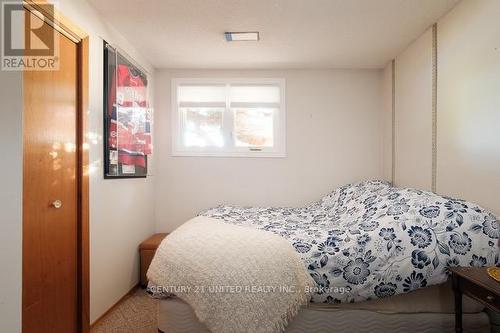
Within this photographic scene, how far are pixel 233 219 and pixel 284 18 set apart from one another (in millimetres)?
1761

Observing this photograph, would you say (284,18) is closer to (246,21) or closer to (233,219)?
(246,21)

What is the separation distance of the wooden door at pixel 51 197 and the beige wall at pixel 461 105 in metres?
2.74

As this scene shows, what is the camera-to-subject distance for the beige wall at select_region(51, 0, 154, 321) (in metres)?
2.20

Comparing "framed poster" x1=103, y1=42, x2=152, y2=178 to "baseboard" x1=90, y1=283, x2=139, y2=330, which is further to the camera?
"framed poster" x1=103, y1=42, x2=152, y2=178

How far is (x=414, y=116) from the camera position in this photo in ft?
9.30

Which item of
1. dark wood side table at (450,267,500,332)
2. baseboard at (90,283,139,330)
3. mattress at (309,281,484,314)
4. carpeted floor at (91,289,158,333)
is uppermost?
dark wood side table at (450,267,500,332)

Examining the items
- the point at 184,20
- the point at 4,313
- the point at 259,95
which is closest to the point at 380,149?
the point at 259,95

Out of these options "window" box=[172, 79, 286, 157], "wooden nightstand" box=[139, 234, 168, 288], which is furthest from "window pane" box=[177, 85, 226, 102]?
"wooden nightstand" box=[139, 234, 168, 288]

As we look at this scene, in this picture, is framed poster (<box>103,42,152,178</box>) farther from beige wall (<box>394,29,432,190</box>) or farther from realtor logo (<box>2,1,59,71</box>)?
beige wall (<box>394,29,432,190</box>)

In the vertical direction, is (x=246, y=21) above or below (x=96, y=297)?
above

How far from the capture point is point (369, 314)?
5.95ft

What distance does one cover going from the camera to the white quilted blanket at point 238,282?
1.70 metres

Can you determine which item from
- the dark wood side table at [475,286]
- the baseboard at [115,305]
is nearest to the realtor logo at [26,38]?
the baseboard at [115,305]

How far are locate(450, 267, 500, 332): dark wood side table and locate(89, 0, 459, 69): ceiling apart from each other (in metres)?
1.87
